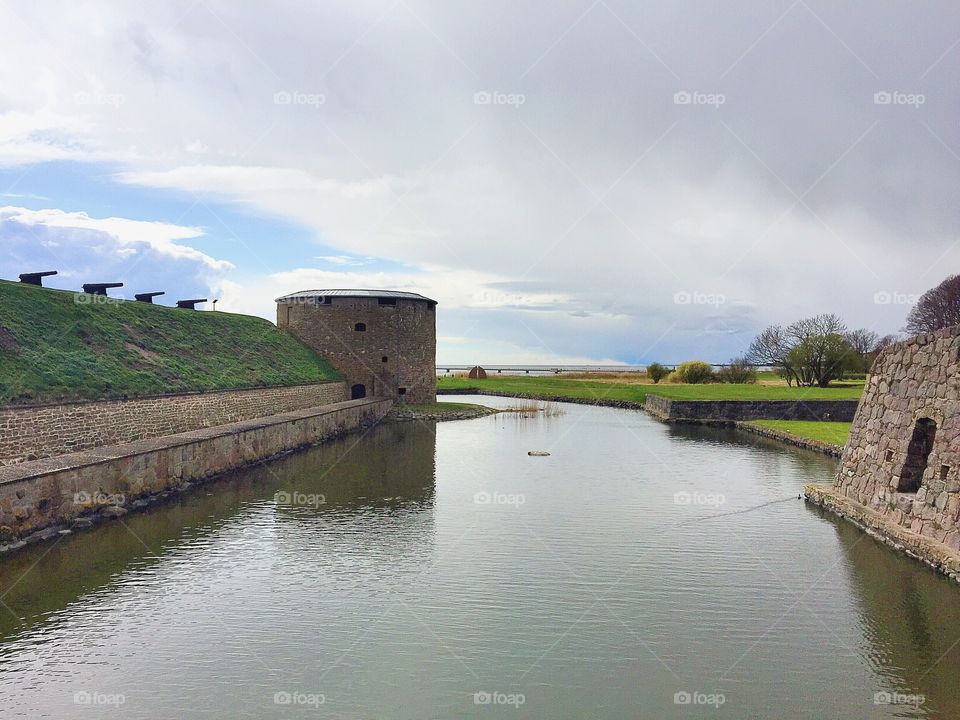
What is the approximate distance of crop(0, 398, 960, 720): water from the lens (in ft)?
25.7

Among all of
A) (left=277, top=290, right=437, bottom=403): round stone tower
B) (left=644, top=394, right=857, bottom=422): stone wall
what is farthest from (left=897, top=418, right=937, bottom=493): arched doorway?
(left=277, top=290, right=437, bottom=403): round stone tower

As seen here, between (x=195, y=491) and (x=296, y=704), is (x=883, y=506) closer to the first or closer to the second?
(x=296, y=704)

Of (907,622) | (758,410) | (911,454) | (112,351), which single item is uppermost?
(112,351)

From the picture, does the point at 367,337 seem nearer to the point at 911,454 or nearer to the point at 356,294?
the point at 356,294

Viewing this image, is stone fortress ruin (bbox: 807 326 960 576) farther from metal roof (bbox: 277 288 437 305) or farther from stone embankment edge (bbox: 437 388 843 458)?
metal roof (bbox: 277 288 437 305)

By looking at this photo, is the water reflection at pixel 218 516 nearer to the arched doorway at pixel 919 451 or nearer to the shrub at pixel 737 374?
the arched doorway at pixel 919 451

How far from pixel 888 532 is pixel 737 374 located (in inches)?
1992

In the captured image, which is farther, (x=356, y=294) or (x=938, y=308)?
(x=938, y=308)

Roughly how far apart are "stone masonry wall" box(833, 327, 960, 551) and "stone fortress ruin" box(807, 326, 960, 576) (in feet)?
0.06

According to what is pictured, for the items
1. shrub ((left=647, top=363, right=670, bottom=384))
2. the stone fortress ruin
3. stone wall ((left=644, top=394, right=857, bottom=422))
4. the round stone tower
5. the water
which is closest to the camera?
the water

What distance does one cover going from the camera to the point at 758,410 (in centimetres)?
4144

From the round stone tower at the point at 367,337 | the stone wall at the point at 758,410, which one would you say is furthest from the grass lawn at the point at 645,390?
the round stone tower at the point at 367,337

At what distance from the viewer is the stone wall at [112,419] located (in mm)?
15909

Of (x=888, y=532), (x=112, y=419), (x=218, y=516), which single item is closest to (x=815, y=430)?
(x=888, y=532)
